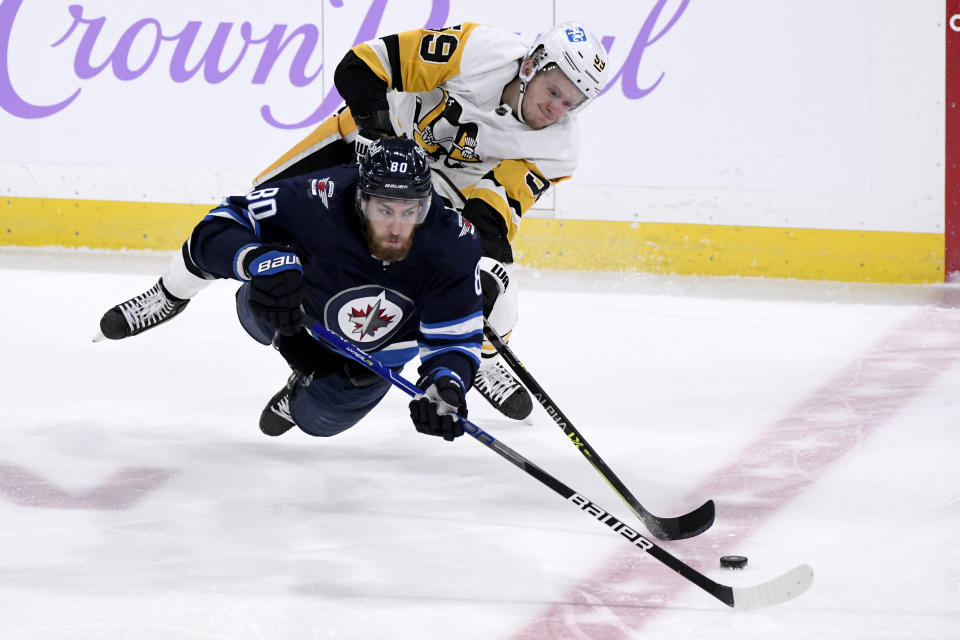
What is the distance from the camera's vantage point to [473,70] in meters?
3.47

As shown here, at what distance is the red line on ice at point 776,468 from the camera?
2377 millimetres

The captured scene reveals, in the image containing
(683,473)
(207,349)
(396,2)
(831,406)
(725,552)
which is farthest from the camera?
(396,2)

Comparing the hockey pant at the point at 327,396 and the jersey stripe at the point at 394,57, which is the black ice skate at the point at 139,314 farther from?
the jersey stripe at the point at 394,57

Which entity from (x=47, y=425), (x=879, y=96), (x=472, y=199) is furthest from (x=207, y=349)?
(x=879, y=96)

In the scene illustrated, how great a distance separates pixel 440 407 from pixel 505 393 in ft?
3.38

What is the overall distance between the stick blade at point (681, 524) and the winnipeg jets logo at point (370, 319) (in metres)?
0.75

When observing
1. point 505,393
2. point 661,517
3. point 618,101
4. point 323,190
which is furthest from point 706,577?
point 618,101

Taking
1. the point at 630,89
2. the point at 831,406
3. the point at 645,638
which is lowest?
the point at 831,406

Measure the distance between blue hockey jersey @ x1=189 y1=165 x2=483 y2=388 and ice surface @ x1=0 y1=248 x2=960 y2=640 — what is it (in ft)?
1.47

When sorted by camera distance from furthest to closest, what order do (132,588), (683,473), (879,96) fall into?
(879,96), (683,473), (132,588)

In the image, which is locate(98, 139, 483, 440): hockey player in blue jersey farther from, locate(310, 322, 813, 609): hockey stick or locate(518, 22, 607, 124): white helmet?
locate(518, 22, 607, 124): white helmet

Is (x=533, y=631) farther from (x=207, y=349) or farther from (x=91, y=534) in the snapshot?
(x=207, y=349)

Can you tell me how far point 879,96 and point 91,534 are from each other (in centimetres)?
383

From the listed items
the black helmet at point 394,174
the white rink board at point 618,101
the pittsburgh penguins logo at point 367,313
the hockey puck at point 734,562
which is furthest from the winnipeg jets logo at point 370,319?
the white rink board at point 618,101
